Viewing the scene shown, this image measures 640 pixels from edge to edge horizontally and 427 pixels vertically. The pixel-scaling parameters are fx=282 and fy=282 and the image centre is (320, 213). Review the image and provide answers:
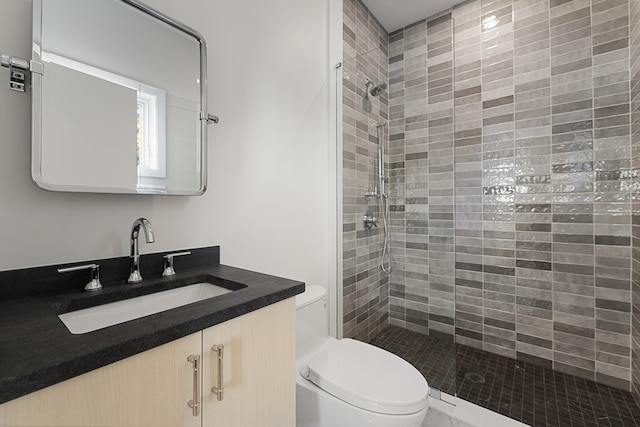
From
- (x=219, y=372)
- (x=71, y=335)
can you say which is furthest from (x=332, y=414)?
(x=71, y=335)

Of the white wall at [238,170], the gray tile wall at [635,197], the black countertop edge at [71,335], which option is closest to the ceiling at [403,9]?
the white wall at [238,170]

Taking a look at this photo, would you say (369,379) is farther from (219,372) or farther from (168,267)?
(168,267)

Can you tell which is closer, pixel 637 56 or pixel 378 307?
pixel 637 56

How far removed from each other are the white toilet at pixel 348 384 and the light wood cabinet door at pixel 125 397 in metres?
0.59

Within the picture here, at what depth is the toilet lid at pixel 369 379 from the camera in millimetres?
1031

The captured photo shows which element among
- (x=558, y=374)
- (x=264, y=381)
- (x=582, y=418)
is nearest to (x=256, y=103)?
(x=264, y=381)

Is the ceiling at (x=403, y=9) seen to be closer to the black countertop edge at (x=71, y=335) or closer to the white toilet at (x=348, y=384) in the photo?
the white toilet at (x=348, y=384)

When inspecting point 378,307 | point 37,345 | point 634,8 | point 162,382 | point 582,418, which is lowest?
point 582,418

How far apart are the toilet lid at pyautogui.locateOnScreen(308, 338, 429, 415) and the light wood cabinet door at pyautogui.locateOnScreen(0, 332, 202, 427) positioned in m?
0.60

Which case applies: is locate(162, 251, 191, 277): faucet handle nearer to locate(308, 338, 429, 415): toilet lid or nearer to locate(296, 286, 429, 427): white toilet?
locate(296, 286, 429, 427): white toilet

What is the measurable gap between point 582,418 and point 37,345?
226cm

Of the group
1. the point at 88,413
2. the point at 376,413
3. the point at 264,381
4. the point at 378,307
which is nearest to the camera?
the point at 88,413

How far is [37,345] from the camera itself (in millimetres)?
527

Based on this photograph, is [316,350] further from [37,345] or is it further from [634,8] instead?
[634,8]
